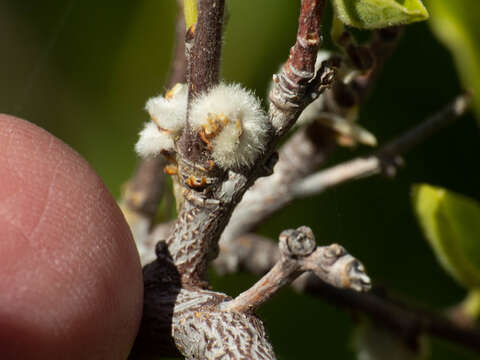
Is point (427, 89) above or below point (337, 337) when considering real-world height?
above

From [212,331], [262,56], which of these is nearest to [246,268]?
[212,331]

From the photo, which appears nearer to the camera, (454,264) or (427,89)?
(454,264)

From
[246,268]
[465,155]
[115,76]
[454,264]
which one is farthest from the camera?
[115,76]

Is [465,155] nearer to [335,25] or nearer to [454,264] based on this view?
[454,264]

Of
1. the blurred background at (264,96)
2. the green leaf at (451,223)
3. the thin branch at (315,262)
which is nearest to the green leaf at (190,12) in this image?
the thin branch at (315,262)

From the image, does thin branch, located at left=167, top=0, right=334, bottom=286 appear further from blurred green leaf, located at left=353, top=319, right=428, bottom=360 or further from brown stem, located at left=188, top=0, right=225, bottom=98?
blurred green leaf, located at left=353, top=319, right=428, bottom=360

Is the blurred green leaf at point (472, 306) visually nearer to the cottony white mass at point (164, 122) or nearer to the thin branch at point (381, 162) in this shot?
the thin branch at point (381, 162)

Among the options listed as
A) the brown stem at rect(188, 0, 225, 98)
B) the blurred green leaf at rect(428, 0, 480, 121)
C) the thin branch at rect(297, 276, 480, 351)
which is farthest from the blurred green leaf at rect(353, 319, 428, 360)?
the brown stem at rect(188, 0, 225, 98)
